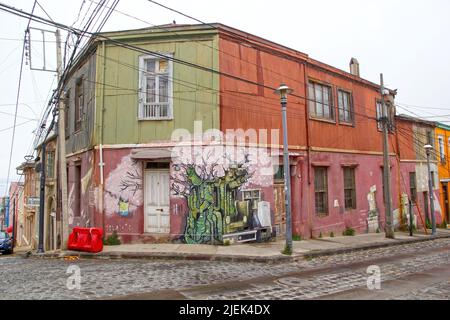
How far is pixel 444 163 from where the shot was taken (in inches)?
977

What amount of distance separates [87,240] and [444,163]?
23.5 metres

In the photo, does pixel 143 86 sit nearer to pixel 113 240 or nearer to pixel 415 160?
pixel 113 240

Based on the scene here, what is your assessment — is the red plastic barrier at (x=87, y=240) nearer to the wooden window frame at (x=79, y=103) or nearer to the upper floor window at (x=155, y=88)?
the upper floor window at (x=155, y=88)

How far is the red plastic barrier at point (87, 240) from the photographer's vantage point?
11016mm

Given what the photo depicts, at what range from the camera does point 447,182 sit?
981 inches

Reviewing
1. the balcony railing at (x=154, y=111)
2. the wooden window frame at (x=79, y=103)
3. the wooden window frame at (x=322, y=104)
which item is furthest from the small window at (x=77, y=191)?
the wooden window frame at (x=322, y=104)

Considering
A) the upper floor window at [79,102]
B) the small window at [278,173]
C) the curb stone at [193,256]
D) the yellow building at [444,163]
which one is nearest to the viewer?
the curb stone at [193,256]

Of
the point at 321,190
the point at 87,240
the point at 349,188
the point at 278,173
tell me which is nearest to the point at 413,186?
the point at 349,188

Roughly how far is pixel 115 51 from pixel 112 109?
205cm

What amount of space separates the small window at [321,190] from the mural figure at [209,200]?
4448mm

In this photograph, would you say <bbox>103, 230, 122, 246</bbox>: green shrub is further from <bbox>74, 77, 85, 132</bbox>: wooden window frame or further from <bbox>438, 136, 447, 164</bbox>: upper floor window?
<bbox>438, 136, 447, 164</bbox>: upper floor window

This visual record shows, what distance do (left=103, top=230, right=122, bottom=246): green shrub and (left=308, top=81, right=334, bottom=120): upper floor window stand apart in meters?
9.09
